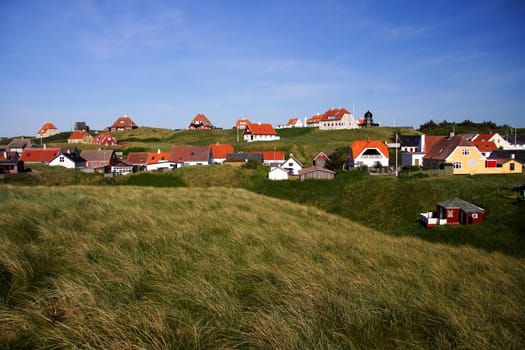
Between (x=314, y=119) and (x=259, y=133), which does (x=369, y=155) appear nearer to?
(x=259, y=133)

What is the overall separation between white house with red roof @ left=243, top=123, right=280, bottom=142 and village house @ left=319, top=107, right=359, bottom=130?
2241 cm

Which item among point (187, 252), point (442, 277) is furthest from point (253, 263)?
point (442, 277)

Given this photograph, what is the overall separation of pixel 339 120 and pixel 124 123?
8121cm

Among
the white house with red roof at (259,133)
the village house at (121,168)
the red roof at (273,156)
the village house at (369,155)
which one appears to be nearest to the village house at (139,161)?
the village house at (121,168)

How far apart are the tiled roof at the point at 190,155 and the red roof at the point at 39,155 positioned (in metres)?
20.0

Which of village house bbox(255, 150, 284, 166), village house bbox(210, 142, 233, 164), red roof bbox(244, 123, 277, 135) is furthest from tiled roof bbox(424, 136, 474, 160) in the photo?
red roof bbox(244, 123, 277, 135)

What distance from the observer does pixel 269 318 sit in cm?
375

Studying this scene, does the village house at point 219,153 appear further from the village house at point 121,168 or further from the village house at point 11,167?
the village house at point 11,167

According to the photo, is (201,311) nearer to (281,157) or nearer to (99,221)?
(99,221)

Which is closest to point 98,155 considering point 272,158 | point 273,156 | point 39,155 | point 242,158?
point 39,155

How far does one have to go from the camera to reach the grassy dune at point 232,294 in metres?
3.53

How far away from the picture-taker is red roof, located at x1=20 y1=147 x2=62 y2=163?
193 ft

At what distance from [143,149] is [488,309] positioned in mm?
78505

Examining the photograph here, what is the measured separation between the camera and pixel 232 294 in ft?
15.3
